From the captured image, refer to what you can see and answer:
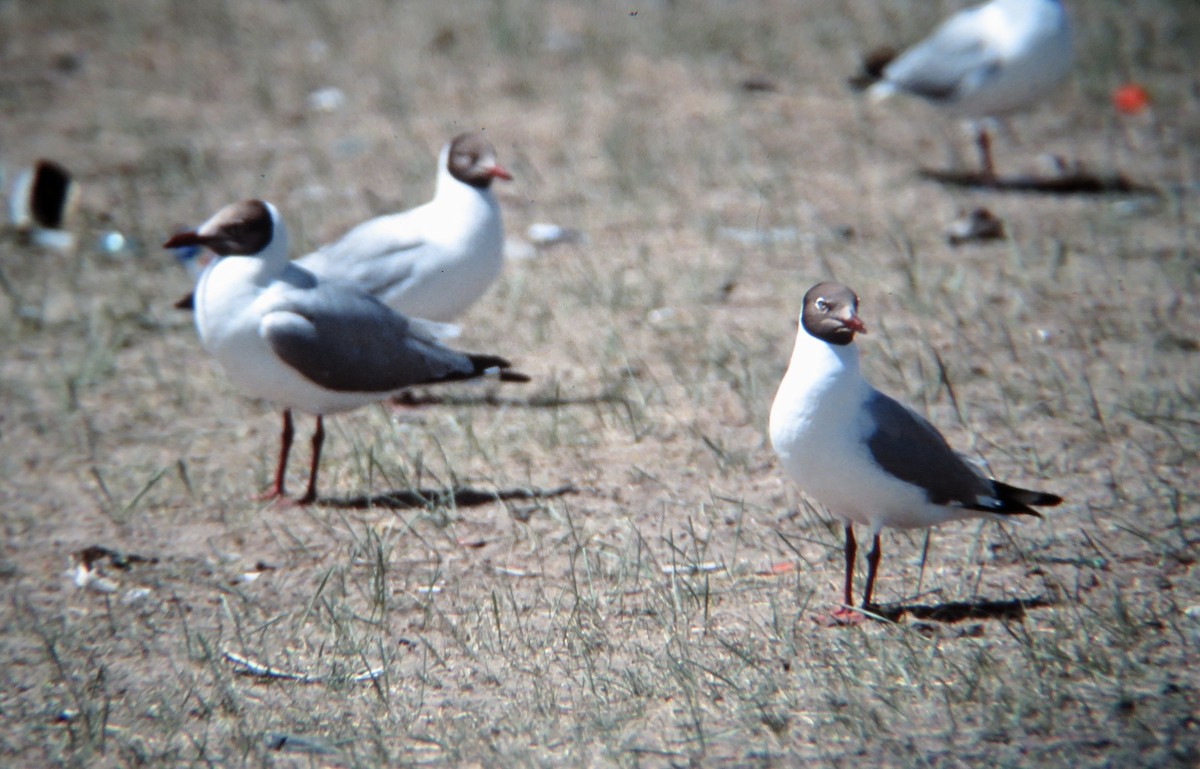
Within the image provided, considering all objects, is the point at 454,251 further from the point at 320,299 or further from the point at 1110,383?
the point at 1110,383

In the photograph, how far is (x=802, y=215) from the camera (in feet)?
25.3

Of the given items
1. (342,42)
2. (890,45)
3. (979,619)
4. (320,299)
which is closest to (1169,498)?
(979,619)

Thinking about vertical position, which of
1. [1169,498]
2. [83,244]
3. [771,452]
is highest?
[1169,498]

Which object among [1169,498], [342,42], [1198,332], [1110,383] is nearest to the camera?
[1169,498]

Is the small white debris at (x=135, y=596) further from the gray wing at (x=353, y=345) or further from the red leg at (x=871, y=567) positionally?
the red leg at (x=871, y=567)

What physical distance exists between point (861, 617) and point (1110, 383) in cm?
220

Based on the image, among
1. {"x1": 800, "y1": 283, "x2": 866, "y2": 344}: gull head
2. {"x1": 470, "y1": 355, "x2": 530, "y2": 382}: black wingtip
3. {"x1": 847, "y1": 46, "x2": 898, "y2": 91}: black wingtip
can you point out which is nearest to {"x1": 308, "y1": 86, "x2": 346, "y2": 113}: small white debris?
{"x1": 847, "y1": 46, "x2": 898, "y2": 91}: black wingtip

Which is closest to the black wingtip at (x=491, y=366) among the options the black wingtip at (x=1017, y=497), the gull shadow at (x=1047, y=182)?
the black wingtip at (x=1017, y=497)

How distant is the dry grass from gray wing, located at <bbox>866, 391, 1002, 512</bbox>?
1.13ft

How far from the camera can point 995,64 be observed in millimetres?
8484

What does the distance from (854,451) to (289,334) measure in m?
2.10

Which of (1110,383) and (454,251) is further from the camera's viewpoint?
(454,251)

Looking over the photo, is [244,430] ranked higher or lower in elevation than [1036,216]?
lower

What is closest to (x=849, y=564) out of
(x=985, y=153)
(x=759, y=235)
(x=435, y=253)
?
(x=435, y=253)
